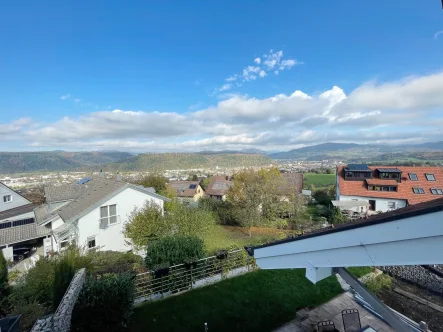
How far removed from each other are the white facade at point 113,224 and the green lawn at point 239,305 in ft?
34.2

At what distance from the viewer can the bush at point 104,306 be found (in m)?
5.48

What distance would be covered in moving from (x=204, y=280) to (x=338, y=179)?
28099 mm

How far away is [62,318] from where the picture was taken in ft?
15.8

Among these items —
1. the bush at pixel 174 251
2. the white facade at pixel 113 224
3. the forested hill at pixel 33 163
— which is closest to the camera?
the bush at pixel 174 251

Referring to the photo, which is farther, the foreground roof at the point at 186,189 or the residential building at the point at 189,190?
the foreground roof at the point at 186,189

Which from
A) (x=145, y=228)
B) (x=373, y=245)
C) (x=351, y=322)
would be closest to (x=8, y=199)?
(x=145, y=228)

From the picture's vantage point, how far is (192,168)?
398 feet

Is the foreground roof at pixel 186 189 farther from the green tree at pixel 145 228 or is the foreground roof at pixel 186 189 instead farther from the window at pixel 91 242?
the green tree at pixel 145 228

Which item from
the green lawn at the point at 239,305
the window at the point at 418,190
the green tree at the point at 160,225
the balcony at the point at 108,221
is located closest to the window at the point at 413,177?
the window at the point at 418,190

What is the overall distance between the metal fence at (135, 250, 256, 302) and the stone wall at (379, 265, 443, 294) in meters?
5.90

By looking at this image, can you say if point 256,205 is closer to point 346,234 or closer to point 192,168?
point 346,234

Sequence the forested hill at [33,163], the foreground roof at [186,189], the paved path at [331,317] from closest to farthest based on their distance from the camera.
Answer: the paved path at [331,317] < the foreground roof at [186,189] < the forested hill at [33,163]

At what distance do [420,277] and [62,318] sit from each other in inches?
478

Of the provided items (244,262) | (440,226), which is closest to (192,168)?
(244,262)
